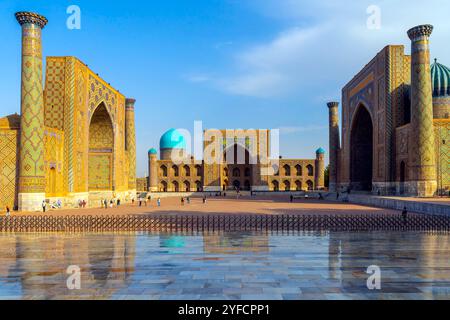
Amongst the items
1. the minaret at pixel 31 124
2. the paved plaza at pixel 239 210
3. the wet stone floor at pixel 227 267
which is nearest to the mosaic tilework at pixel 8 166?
the minaret at pixel 31 124

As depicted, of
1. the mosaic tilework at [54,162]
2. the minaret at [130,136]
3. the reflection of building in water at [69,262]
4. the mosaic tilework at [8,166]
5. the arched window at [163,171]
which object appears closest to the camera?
the reflection of building in water at [69,262]

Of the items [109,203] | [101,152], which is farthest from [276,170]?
[109,203]

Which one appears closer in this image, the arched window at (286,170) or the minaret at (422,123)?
the minaret at (422,123)

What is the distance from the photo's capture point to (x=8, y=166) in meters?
21.7

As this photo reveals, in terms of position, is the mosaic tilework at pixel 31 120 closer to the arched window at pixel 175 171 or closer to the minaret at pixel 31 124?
the minaret at pixel 31 124

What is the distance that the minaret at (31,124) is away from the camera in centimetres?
2095

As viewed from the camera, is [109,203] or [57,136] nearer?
[57,136]

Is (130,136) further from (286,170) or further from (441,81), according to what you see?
(286,170)

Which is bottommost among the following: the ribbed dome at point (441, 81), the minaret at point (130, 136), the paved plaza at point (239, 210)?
the paved plaza at point (239, 210)

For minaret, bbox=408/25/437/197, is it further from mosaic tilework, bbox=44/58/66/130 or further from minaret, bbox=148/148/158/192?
minaret, bbox=148/148/158/192

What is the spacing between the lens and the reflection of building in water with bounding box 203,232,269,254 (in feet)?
31.6

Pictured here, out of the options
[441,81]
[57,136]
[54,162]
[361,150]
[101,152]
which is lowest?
[54,162]

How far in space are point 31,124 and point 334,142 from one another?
121 ft

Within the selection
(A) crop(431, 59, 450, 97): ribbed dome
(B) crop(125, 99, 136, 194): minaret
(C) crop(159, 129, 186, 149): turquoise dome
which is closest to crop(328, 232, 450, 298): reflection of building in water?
(A) crop(431, 59, 450, 97): ribbed dome
